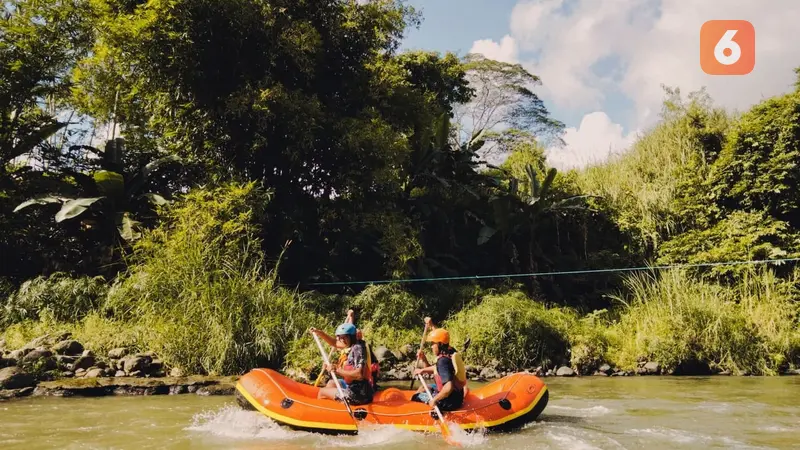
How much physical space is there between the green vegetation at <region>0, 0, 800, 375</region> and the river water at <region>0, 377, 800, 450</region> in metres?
1.87

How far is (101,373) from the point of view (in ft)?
29.1

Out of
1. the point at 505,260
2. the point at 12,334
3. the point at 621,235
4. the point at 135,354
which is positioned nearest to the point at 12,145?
the point at 12,334

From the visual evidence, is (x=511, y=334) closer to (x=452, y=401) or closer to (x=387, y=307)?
(x=387, y=307)

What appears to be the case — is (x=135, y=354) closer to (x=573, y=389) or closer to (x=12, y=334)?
(x=12, y=334)

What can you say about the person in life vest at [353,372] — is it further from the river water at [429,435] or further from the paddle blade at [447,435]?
the paddle blade at [447,435]

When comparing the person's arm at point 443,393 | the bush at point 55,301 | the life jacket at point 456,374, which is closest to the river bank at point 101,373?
the bush at point 55,301

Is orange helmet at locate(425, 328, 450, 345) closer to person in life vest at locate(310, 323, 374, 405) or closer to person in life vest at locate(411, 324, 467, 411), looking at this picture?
person in life vest at locate(411, 324, 467, 411)

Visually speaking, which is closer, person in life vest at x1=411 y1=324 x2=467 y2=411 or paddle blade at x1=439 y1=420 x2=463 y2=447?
paddle blade at x1=439 y1=420 x2=463 y2=447

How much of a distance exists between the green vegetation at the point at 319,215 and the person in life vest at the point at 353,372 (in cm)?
238

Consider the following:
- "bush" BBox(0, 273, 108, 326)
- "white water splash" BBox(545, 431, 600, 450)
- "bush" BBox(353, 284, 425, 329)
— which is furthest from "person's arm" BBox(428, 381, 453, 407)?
"bush" BBox(0, 273, 108, 326)

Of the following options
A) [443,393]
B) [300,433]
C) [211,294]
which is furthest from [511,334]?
[300,433]

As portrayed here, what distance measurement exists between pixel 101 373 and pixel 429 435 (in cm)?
526

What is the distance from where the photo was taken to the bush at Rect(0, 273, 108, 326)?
424 inches

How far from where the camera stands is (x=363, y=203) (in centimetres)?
1295
